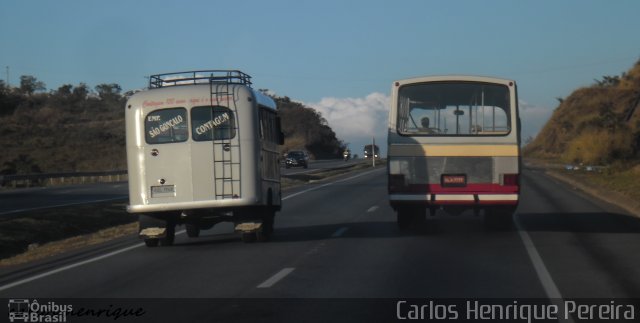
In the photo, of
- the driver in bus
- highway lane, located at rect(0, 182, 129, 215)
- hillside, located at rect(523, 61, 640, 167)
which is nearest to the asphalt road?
the driver in bus

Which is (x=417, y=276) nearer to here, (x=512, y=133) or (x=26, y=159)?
(x=512, y=133)

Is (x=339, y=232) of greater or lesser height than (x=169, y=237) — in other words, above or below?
below

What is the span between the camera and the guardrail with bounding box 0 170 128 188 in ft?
158

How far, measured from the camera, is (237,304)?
1062cm

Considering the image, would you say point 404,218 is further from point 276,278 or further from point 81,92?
point 81,92

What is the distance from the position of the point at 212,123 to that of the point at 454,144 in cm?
479

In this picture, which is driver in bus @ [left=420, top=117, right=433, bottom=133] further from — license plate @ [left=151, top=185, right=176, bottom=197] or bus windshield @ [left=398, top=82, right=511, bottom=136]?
license plate @ [left=151, top=185, right=176, bottom=197]

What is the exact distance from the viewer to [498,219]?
65.0ft

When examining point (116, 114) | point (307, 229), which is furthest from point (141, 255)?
point (116, 114)

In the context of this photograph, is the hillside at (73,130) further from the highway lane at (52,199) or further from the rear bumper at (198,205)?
the rear bumper at (198,205)

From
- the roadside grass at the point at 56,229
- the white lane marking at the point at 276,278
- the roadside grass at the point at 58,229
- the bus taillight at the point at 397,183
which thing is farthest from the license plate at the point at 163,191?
the bus taillight at the point at 397,183

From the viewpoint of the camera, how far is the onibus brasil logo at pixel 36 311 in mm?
10086

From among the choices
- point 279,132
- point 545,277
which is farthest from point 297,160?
point 545,277

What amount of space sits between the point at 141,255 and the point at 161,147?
1.93m
